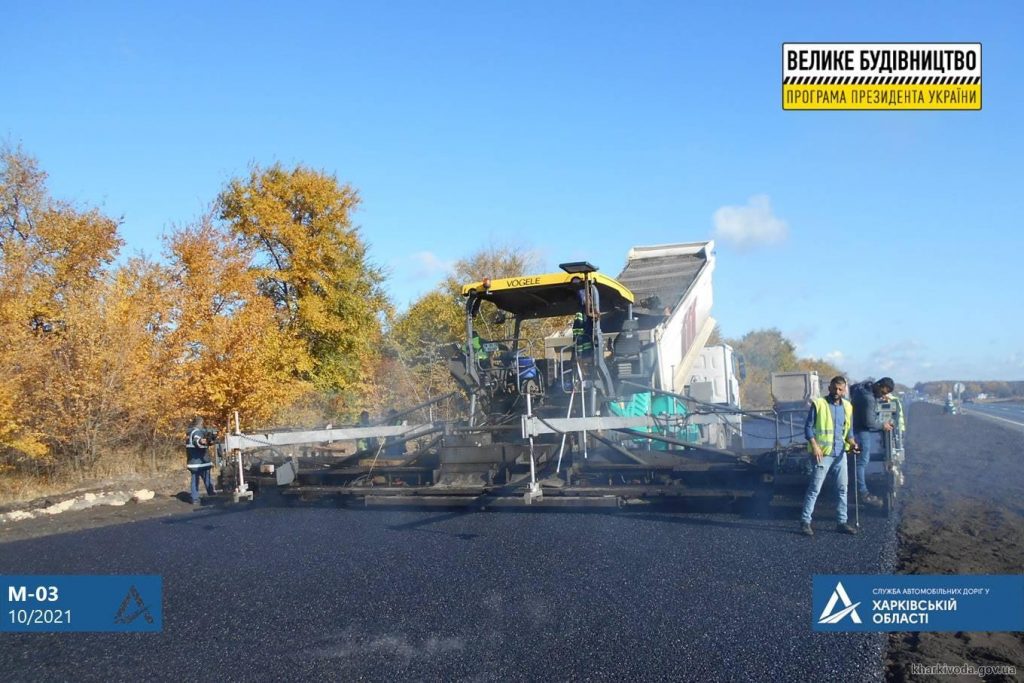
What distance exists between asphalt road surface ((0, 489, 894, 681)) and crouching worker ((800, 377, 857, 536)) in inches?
9.2

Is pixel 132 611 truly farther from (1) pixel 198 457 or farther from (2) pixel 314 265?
(2) pixel 314 265

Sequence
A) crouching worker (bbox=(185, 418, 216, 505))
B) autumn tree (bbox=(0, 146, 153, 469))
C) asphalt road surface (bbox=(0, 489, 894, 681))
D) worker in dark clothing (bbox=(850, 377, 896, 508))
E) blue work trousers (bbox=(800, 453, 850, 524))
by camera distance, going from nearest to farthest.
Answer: asphalt road surface (bbox=(0, 489, 894, 681)) < blue work trousers (bbox=(800, 453, 850, 524)) < worker in dark clothing (bbox=(850, 377, 896, 508)) < crouching worker (bbox=(185, 418, 216, 505)) < autumn tree (bbox=(0, 146, 153, 469))

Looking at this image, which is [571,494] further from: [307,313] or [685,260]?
[307,313]

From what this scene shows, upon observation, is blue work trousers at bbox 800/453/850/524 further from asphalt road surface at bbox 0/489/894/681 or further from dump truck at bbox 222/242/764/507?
dump truck at bbox 222/242/764/507

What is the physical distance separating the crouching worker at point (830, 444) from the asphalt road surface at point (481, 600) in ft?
0.77

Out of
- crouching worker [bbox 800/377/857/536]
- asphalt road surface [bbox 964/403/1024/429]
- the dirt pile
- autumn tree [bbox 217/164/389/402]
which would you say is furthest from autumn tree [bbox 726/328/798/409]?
crouching worker [bbox 800/377/857/536]

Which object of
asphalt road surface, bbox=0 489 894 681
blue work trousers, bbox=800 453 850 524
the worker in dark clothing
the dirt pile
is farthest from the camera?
the worker in dark clothing

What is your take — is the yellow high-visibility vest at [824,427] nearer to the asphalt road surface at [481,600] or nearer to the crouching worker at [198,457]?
the asphalt road surface at [481,600]

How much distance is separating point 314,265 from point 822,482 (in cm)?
2140

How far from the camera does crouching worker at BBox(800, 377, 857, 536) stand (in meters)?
7.43

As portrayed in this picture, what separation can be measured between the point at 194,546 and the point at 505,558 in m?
3.36

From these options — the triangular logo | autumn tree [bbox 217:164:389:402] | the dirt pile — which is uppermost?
autumn tree [bbox 217:164:389:402]

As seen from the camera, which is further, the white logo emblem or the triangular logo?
the triangular logo

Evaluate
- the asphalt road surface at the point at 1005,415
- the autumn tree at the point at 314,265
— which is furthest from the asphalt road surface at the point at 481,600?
the asphalt road surface at the point at 1005,415
